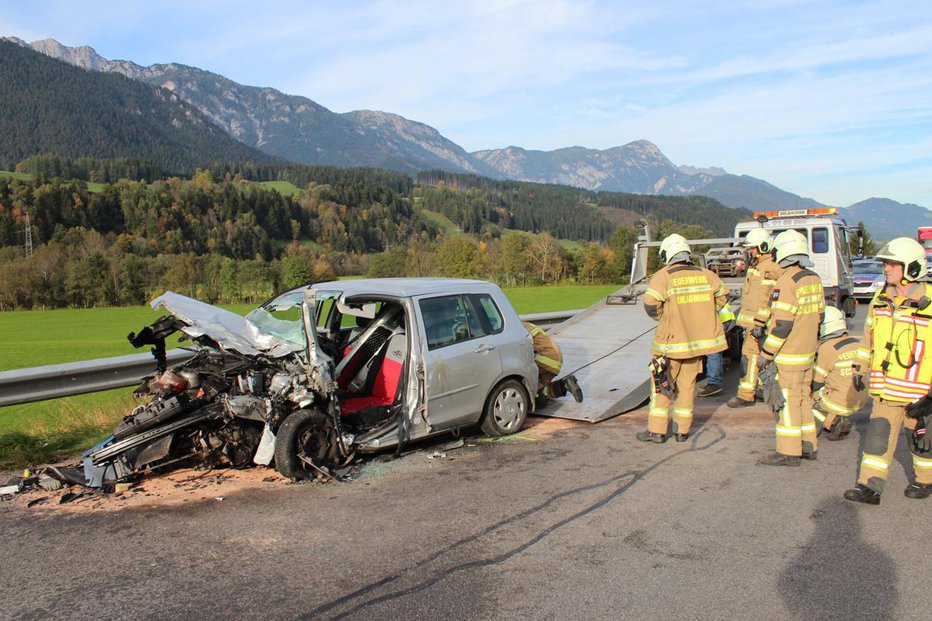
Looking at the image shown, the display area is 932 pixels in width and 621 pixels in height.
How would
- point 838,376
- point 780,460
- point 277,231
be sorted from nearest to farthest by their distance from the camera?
point 780,460 < point 838,376 < point 277,231

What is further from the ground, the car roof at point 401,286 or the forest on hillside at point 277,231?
the forest on hillside at point 277,231

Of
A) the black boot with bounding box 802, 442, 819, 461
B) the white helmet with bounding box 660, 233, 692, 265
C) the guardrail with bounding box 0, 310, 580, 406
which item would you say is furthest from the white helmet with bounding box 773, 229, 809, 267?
the guardrail with bounding box 0, 310, 580, 406

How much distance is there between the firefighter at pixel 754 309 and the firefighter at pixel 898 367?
11.1 feet

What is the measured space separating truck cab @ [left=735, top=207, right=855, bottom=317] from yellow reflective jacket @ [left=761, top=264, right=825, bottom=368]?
364 inches

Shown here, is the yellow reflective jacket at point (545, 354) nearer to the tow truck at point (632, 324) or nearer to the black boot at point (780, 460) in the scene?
the tow truck at point (632, 324)

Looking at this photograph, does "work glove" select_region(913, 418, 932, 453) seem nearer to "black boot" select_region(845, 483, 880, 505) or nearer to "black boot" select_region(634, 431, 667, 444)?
"black boot" select_region(845, 483, 880, 505)

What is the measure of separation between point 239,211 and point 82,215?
2180 centimetres

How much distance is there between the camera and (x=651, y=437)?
270 inches

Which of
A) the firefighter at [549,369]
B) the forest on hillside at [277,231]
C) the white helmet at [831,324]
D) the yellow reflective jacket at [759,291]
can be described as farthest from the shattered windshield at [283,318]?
the forest on hillside at [277,231]

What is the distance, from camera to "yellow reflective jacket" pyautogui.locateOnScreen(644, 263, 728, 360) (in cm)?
676

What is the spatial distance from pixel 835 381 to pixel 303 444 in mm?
5356

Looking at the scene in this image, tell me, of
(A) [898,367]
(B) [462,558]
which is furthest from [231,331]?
(A) [898,367]

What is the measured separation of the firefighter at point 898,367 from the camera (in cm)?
479

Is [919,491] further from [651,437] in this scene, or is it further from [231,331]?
[231,331]
